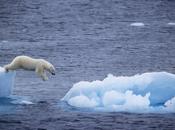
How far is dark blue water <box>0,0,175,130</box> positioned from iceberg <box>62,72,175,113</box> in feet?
0.75

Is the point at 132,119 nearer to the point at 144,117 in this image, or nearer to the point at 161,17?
the point at 144,117

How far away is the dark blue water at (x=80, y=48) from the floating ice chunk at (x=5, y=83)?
0.93 ft

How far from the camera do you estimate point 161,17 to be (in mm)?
15664

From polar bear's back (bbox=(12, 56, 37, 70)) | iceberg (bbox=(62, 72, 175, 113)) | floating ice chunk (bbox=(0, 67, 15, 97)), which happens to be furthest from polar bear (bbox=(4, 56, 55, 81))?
iceberg (bbox=(62, 72, 175, 113))

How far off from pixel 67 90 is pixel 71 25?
5.37 m

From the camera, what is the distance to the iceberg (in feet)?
29.1

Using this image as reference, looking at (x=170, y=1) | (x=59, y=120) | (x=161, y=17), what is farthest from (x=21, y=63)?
(x=170, y=1)

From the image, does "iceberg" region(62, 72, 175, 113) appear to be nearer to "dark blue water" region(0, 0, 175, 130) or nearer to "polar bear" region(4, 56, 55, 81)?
"dark blue water" region(0, 0, 175, 130)

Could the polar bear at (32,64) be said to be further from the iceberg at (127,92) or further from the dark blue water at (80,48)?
the iceberg at (127,92)

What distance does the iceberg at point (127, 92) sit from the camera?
29.1ft

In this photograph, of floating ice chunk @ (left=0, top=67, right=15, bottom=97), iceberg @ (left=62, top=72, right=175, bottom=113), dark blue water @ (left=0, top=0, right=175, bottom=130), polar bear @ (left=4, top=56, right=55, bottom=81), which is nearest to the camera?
dark blue water @ (left=0, top=0, right=175, bottom=130)

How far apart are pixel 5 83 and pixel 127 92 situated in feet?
5.69

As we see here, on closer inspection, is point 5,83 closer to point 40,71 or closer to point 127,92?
point 40,71

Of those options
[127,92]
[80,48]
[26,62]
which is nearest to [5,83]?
[26,62]
